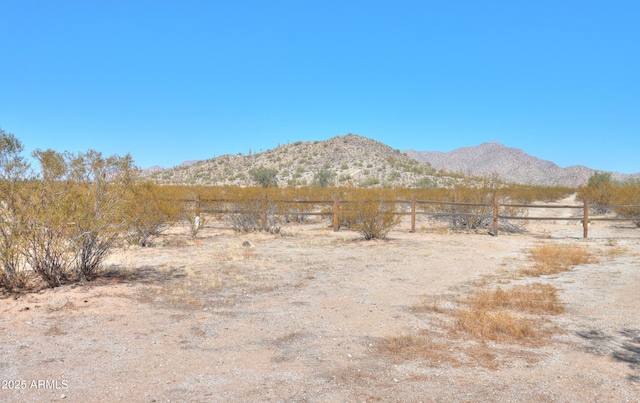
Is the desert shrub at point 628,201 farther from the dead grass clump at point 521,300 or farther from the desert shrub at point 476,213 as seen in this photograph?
the dead grass clump at point 521,300

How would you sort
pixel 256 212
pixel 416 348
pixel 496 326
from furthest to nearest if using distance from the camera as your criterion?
pixel 256 212 < pixel 496 326 < pixel 416 348

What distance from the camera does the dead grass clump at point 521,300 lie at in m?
7.72

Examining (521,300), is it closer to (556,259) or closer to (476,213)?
(556,259)

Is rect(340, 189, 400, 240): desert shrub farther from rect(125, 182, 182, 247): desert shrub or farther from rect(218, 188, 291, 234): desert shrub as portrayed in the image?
rect(125, 182, 182, 247): desert shrub

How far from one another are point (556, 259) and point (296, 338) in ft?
32.5

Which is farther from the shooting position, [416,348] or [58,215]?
[58,215]

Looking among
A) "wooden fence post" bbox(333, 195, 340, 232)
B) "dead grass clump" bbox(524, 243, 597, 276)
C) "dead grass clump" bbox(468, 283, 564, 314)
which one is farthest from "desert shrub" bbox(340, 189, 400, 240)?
"dead grass clump" bbox(468, 283, 564, 314)

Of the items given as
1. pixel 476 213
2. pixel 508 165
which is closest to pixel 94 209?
pixel 476 213

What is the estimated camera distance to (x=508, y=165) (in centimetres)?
11650

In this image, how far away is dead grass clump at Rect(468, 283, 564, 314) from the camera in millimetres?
7723

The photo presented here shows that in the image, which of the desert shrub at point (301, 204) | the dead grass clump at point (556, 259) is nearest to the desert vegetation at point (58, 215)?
the dead grass clump at point (556, 259)

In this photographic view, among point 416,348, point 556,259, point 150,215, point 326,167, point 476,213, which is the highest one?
point 326,167

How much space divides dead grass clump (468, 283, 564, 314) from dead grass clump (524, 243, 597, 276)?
2.29m

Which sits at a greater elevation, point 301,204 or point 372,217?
point 301,204
